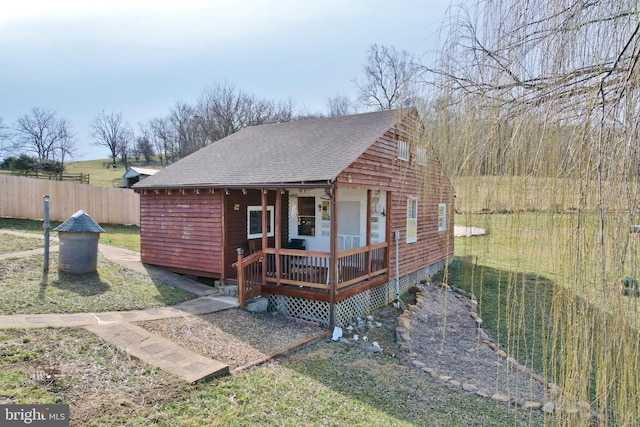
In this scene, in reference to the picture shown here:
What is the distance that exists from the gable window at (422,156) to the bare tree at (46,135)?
4893cm

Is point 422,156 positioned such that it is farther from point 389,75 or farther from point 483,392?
point 483,392

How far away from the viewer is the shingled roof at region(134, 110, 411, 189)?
28.2 ft

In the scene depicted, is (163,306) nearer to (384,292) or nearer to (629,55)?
(384,292)

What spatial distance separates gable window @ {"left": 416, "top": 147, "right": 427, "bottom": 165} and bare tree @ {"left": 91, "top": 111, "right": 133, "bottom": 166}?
198 ft

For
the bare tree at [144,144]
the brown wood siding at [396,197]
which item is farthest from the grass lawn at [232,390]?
the bare tree at [144,144]

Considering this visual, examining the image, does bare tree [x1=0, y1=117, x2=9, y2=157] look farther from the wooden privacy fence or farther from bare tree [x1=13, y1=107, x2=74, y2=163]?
the wooden privacy fence

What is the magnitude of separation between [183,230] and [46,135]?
143 ft

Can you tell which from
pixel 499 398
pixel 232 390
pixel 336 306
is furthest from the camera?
pixel 336 306

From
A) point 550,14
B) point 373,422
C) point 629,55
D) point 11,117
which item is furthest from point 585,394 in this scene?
point 11,117

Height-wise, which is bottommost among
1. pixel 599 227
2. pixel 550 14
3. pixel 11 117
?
pixel 599 227

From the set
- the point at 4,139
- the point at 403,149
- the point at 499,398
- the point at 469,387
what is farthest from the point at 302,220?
the point at 4,139

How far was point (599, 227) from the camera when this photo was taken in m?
1.58

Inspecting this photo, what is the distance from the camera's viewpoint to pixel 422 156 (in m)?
2.83

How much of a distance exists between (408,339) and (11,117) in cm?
4948
